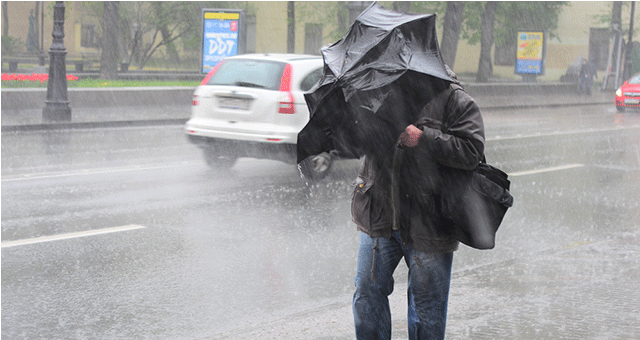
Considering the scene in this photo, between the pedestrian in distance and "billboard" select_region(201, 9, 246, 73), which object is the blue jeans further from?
the pedestrian in distance

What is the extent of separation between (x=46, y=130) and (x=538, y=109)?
16698 millimetres

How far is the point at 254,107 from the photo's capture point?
419 inches

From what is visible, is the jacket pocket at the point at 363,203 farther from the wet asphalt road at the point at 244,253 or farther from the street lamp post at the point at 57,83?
the street lamp post at the point at 57,83

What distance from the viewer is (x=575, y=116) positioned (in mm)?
23250

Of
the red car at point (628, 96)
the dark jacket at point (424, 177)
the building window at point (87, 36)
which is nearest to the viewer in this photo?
the dark jacket at point (424, 177)

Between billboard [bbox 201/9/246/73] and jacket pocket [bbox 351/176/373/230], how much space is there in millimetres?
18926

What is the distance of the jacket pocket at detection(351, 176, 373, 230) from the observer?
11.6ft

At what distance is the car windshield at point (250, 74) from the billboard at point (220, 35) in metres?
11.2

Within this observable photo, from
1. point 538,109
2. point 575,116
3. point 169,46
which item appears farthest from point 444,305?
point 169,46

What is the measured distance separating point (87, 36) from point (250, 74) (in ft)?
171

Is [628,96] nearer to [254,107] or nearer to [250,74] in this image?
[250,74]

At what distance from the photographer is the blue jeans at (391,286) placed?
11.4 feet

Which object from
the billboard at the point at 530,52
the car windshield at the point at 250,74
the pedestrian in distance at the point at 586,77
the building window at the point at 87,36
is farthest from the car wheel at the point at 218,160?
the building window at the point at 87,36

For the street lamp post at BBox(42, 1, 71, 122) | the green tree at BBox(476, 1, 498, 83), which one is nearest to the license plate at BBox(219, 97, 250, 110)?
the street lamp post at BBox(42, 1, 71, 122)
